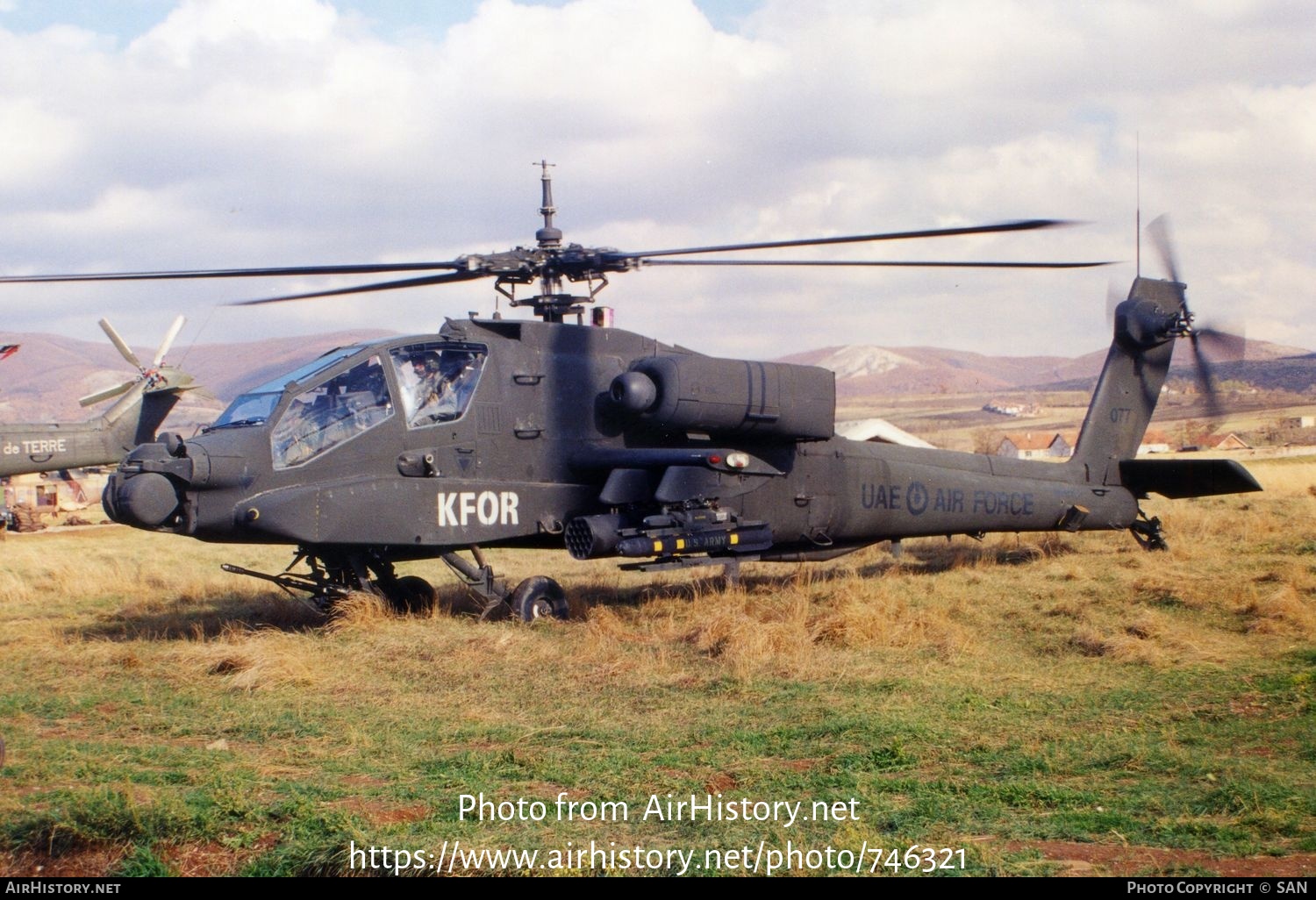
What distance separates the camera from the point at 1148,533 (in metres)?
16.6

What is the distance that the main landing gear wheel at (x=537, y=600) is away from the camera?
12016 millimetres

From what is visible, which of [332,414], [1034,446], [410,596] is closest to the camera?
[332,414]

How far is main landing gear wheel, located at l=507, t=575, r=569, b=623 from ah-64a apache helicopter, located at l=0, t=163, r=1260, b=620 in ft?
0.07

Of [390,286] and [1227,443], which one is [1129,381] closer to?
[390,286]

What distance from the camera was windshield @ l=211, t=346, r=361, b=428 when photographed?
435 inches

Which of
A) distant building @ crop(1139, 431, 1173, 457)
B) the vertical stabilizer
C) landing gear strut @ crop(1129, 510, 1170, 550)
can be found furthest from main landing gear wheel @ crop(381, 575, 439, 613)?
distant building @ crop(1139, 431, 1173, 457)

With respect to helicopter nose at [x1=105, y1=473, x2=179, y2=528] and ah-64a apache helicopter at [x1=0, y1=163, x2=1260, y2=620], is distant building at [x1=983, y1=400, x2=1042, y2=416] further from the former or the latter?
helicopter nose at [x1=105, y1=473, x2=179, y2=528]

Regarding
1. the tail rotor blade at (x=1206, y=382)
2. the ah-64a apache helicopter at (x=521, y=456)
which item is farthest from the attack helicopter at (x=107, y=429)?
the tail rotor blade at (x=1206, y=382)

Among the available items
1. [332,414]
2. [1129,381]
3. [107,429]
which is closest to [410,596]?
[332,414]

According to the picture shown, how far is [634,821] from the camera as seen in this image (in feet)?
18.0

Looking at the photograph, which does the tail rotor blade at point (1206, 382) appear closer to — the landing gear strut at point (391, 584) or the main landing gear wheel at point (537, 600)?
the main landing gear wheel at point (537, 600)

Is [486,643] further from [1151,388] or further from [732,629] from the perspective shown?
[1151,388]

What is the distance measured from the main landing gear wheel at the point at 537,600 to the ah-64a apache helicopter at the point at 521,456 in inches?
0.8

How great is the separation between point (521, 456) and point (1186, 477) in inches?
379
